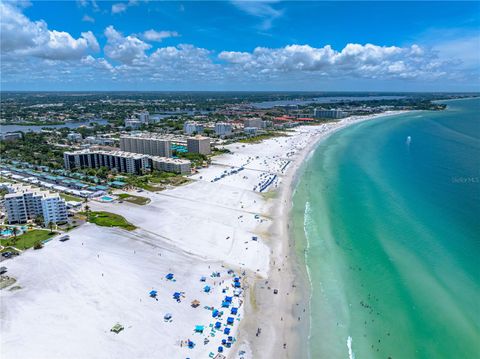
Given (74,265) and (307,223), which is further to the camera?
(307,223)

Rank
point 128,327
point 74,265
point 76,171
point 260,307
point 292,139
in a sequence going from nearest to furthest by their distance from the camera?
point 128,327
point 260,307
point 74,265
point 76,171
point 292,139

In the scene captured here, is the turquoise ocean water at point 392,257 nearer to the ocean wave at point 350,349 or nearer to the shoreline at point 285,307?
the ocean wave at point 350,349

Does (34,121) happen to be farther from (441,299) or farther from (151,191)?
(441,299)

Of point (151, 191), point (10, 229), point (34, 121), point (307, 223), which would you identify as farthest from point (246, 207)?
point (34, 121)

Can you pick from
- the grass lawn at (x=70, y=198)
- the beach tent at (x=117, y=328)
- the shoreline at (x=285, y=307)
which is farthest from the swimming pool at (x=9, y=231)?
the shoreline at (x=285, y=307)

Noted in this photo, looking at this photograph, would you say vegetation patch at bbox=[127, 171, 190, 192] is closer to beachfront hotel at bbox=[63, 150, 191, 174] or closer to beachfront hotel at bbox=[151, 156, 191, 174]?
beachfront hotel at bbox=[151, 156, 191, 174]

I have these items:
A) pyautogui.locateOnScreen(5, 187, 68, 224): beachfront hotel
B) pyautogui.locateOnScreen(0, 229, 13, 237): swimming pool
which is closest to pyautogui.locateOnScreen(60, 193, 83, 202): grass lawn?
pyautogui.locateOnScreen(5, 187, 68, 224): beachfront hotel
